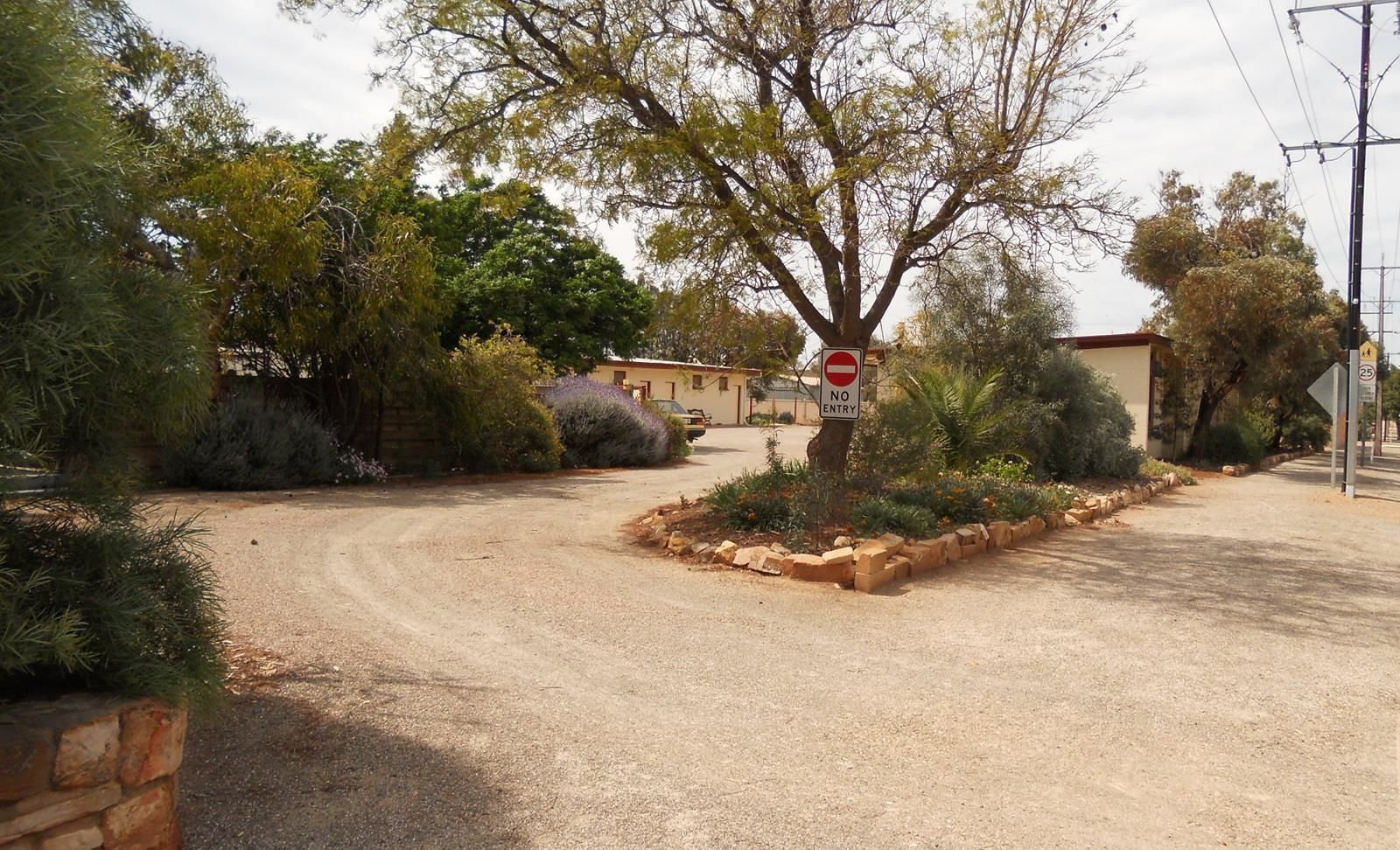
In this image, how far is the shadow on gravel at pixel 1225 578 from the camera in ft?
25.4

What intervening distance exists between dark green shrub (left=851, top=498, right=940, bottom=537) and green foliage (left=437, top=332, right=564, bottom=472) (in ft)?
29.7

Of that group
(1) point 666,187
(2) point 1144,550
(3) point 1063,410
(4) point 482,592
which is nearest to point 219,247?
(1) point 666,187

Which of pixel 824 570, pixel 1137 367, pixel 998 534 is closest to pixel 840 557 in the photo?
pixel 824 570

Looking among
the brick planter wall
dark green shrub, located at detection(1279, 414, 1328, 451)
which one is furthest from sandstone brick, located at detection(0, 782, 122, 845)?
dark green shrub, located at detection(1279, 414, 1328, 451)

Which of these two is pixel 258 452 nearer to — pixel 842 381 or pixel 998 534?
pixel 842 381

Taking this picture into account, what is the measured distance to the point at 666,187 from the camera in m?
11.1

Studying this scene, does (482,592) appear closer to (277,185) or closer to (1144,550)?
(1144,550)

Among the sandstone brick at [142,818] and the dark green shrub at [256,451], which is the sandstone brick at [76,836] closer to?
the sandstone brick at [142,818]

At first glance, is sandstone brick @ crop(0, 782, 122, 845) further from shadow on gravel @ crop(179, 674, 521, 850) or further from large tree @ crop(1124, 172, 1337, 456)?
large tree @ crop(1124, 172, 1337, 456)

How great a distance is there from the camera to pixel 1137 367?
24297mm

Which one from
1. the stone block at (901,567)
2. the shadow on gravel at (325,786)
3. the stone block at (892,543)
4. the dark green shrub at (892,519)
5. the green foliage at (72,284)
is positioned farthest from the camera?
the dark green shrub at (892,519)

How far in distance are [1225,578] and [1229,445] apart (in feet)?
66.2

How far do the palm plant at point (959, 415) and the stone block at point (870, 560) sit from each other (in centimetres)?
523

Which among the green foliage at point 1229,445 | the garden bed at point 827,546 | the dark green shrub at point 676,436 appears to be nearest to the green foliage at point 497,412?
the dark green shrub at point 676,436
